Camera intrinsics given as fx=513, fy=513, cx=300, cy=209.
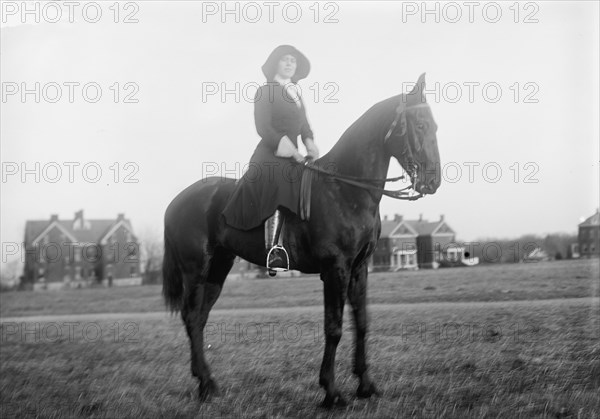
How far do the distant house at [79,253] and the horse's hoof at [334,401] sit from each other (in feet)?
9.19

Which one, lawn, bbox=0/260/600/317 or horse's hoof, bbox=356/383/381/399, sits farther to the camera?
lawn, bbox=0/260/600/317

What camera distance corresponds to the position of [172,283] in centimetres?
549

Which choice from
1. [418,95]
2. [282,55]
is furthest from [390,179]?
[282,55]

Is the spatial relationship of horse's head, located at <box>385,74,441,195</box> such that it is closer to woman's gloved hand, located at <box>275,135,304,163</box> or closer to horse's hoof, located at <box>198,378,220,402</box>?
woman's gloved hand, located at <box>275,135,304,163</box>

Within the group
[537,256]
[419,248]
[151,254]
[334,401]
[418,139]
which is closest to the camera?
[418,139]

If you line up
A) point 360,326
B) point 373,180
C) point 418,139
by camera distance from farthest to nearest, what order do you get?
1. point 360,326
2. point 373,180
3. point 418,139

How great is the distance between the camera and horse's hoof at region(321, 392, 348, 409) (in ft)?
14.4

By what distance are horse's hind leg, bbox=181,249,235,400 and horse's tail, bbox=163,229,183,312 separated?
0.18 metres

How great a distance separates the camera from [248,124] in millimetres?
5305

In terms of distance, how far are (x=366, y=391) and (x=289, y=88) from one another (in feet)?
9.51

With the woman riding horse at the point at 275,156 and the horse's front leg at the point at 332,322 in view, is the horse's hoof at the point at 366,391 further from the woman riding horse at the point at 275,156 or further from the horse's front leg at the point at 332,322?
the woman riding horse at the point at 275,156

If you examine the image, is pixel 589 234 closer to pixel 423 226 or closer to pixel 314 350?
pixel 423 226

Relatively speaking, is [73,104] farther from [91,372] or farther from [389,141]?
[389,141]

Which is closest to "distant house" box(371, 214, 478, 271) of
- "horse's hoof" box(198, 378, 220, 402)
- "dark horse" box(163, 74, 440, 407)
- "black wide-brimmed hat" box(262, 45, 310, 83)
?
"dark horse" box(163, 74, 440, 407)
